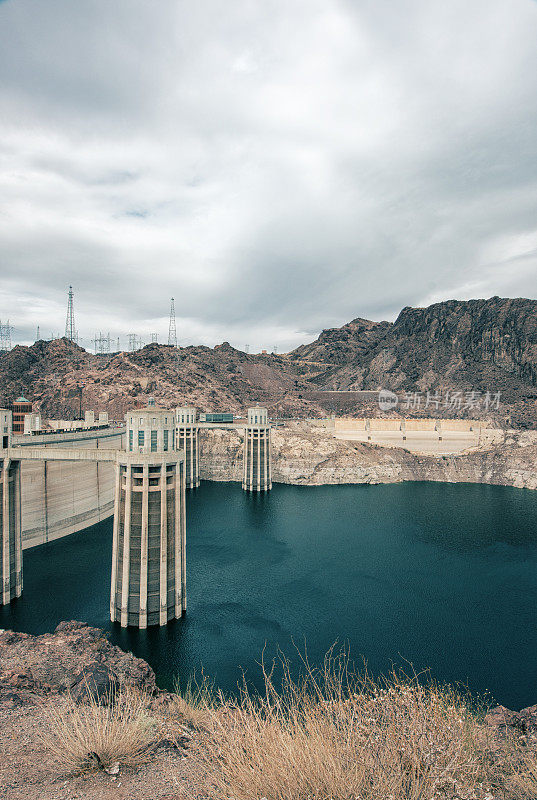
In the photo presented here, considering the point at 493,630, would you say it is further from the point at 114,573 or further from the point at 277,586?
the point at 114,573

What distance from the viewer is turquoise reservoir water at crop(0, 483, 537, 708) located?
3005 cm

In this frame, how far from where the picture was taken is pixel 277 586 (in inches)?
1687

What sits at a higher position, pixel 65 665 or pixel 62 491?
pixel 62 491

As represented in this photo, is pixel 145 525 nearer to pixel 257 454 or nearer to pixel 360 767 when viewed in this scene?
pixel 360 767

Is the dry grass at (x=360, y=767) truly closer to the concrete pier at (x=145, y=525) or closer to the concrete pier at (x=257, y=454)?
the concrete pier at (x=145, y=525)

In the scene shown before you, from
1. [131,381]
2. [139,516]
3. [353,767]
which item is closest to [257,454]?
[139,516]

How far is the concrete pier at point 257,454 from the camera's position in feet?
291

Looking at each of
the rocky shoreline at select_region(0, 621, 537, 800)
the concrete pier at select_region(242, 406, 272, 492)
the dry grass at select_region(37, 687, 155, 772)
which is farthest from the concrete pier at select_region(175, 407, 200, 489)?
the dry grass at select_region(37, 687, 155, 772)
